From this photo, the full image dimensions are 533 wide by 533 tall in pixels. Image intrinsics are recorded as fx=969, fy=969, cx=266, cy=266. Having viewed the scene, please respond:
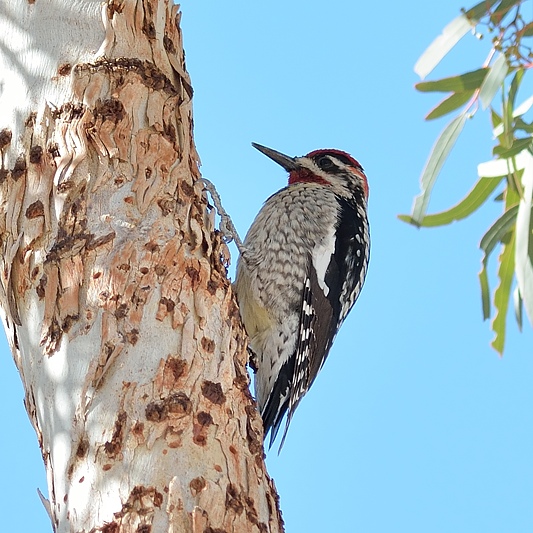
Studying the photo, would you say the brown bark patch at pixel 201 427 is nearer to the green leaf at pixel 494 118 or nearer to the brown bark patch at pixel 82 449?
the brown bark patch at pixel 82 449

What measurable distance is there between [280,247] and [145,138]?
4.14ft

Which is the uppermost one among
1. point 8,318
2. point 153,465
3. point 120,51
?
point 120,51

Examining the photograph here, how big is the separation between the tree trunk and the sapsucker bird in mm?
948

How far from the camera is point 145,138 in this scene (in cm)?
273

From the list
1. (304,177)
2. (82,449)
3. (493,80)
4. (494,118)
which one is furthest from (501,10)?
(304,177)

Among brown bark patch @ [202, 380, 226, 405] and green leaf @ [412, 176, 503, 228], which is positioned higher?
green leaf @ [412, 176, 503, 228]

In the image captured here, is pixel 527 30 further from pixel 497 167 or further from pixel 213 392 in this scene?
pixel 213 392

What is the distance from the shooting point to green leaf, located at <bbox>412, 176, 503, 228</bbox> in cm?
213

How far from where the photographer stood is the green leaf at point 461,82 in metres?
→ 1.99

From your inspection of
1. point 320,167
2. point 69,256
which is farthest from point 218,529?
point 320,167

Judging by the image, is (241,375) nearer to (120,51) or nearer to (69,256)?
(69,256)

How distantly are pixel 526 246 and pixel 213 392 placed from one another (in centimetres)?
84

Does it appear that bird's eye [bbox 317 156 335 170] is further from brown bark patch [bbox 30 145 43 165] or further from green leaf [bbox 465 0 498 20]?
green leaf [bbox 465 0 498 20]

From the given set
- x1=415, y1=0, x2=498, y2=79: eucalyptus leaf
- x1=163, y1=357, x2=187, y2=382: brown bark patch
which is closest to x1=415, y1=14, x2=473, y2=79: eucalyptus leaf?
x1=415, y1=0, x2=498, y2=79: eucalyptus leaf
